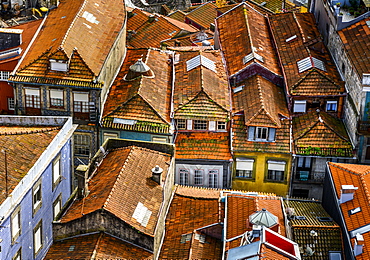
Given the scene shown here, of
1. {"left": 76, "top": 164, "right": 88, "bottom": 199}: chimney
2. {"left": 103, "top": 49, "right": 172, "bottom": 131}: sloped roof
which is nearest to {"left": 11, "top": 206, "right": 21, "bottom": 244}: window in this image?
{"left": 76, "top": 164, "right": 88, "bottom": 199}: chimney

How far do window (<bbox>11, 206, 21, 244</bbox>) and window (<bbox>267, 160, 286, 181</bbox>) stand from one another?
1165 inches

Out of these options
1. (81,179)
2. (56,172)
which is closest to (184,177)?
(56,172)

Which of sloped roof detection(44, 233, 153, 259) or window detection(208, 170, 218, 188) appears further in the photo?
window detection(208, 170, 218, 188)

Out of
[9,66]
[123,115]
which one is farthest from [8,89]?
[123,115]

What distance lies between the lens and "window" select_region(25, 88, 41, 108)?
8475 cm

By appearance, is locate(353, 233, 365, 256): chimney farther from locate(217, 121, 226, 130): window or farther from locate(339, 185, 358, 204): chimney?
locate(217, 121, 226, 130): window

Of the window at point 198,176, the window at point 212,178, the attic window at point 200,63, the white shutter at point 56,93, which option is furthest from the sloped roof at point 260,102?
the white shutter at point 56,93

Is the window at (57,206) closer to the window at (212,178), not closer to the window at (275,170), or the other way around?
the window at (212,178)

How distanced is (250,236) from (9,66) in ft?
115

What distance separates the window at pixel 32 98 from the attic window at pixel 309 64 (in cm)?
2847

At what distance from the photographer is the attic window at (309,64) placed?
8988cm

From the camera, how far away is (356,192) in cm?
7200

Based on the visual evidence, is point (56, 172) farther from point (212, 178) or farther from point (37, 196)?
point (212, 178)

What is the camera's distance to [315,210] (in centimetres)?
7688
